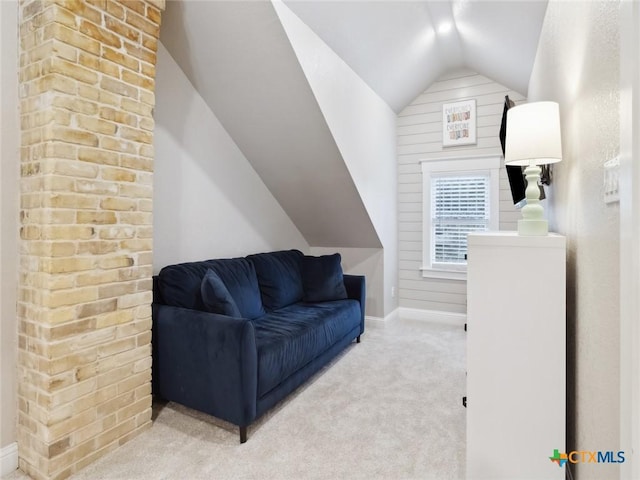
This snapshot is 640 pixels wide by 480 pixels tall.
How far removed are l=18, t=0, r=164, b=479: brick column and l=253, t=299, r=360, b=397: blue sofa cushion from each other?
74cm

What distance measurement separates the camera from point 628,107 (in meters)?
0.85

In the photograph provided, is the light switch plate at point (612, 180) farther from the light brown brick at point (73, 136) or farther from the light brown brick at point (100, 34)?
the light brown brick at point (100, 34)

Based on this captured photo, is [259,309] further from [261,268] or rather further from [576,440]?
[576,440]

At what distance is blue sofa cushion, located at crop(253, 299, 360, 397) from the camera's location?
2.25 metres

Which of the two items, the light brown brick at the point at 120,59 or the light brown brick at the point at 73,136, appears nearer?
the light brown brick at the point at 73,136

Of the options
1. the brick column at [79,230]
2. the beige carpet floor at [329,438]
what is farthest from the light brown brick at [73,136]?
the beige carpet floor at [329,438]

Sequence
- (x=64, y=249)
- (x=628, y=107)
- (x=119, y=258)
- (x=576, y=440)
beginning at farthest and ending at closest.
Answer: (x=119, y=258) < (x=64, y=249) < (x=576, y=440) < (x=628, y=107)

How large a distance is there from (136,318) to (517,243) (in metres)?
2.02

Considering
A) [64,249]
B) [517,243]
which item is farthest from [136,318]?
[517,243]

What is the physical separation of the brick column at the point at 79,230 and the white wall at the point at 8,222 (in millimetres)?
52

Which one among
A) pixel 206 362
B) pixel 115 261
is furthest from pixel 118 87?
pixel 206 362

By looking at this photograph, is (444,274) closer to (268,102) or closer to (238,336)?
(268,102)

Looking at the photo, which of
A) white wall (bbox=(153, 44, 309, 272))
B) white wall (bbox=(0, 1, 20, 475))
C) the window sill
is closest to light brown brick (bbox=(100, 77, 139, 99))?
white wall (bbox=(0, 1, 20, 475))

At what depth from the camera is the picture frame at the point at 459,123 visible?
14.1ft
